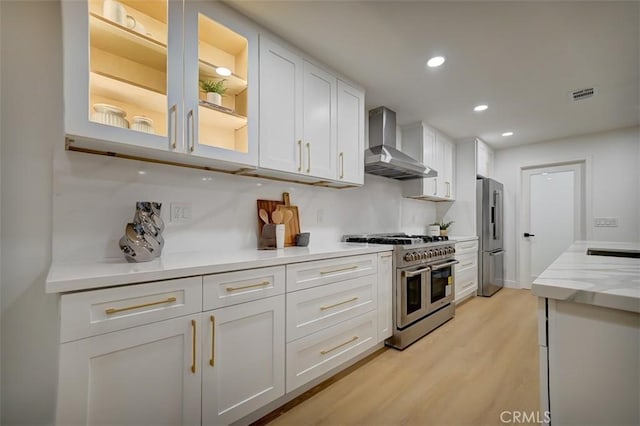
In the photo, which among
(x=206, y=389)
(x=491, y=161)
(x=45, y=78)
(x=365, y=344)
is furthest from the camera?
(x=491, y=161)

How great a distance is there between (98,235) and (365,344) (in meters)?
1.90

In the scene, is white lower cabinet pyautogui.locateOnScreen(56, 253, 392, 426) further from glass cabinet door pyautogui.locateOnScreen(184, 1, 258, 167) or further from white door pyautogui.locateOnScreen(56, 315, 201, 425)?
glass cabinet door pyautogui.locateOnScreen(184, 1, 258, 167)

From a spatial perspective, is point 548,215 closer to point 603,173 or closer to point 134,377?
point 603,173

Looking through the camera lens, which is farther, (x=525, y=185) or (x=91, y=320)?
(x=525, y=185)

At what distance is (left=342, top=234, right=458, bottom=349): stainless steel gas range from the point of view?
2.42m

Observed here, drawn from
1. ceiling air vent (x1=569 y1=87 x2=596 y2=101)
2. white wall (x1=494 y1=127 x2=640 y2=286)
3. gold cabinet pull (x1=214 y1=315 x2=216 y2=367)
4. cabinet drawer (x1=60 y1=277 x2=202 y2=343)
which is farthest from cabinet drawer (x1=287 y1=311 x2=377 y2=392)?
white wall (x1=494 y1=127 x2=640 y2=286)

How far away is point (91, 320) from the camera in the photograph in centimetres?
101

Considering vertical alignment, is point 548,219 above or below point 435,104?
below

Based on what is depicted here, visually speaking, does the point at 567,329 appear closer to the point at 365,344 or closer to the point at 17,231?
the point at 365,344

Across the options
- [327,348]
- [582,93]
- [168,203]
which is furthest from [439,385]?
[582,93]

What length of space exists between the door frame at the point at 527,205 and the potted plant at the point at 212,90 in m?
4.99

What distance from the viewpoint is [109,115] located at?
1.31 meters

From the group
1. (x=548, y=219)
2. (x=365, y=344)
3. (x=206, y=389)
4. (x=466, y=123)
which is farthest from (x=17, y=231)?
(x=548, y=219)

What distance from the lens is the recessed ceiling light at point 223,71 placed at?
5.56 ft
